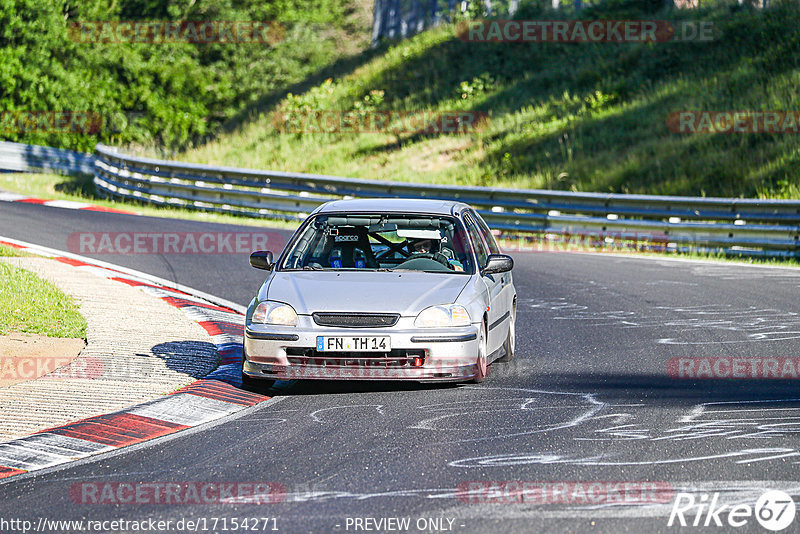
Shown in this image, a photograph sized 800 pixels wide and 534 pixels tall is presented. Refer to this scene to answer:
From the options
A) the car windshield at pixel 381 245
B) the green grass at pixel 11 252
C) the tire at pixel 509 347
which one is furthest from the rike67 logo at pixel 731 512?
the green grass at pixel 11 252

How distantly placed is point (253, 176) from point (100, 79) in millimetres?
24565

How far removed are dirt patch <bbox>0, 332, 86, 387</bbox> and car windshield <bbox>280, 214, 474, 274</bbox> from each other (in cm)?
203

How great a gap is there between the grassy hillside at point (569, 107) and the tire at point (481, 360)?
A: 15005 mm

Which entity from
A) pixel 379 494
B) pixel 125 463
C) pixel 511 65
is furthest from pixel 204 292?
pixel 511 65

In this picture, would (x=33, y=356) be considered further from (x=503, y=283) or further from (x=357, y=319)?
(x=503, y=283)

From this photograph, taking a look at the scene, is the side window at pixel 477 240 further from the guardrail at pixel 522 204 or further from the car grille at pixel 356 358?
the guardrail at pixel 522 204

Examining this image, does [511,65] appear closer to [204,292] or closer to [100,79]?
[100,79]

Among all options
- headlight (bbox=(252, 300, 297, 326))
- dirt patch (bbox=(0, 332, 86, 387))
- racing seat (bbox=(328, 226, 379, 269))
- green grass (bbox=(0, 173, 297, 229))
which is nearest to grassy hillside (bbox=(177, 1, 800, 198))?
green grass (bbox=(0, 173, 297, 229))

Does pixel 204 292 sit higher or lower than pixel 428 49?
lower

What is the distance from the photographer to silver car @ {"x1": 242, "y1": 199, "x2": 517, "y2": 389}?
7.91 meters

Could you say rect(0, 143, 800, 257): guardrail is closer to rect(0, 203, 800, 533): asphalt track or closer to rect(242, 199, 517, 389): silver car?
rect(0, 203, 800, 533): asphalt track

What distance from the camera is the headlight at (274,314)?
26.4ft

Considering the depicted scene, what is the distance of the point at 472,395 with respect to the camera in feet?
26.5

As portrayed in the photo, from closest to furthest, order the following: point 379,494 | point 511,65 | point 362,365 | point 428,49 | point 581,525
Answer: point 581,525 → point 379,494 → point 362,365 → point 511,65 → point 428,49
